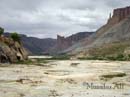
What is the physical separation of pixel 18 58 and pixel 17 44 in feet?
23.2

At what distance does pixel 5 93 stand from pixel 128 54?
163m

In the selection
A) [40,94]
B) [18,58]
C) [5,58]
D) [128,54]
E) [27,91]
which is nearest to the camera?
[40,94]

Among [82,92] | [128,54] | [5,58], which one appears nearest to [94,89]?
[82,92]

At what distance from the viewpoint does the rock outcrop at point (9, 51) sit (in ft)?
344

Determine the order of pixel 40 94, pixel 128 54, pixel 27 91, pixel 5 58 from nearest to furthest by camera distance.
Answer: pixel 40 94 < pixel 27 91 < pixel 5 58 < pixel 128 54

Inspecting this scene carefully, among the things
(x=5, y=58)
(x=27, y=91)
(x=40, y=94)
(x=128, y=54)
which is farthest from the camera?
(x=128, y=54)

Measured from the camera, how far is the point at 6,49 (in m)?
107

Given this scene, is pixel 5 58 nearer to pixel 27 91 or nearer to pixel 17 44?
pixel 17 44

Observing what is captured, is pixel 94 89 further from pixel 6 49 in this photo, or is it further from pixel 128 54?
pixel 128 54

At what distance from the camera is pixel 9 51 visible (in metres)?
108

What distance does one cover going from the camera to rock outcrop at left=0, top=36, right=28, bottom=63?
104844 millimetres

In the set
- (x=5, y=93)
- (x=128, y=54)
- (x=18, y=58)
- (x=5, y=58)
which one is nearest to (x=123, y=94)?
(x=5, y=93)

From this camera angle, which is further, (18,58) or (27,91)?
(18,58)

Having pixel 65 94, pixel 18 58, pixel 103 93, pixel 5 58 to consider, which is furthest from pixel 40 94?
pixel 18 58
